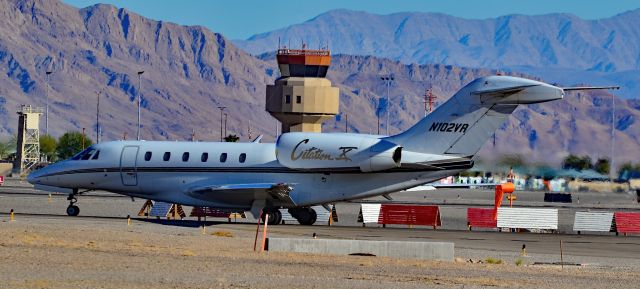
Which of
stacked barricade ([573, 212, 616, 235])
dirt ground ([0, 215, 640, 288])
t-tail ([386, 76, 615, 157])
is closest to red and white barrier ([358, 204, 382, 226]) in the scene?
t-tail ([386, 76, 615, 157])

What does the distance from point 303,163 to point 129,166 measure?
7.12m

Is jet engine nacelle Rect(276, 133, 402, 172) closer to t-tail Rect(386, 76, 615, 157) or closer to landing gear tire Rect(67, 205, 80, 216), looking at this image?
t-tail Rect(386, 76, 615, 157)

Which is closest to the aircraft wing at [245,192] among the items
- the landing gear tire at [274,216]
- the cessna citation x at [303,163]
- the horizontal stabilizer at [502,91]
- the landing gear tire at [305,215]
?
the cessna citation x at [303,163]

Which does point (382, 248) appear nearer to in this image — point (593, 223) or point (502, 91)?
point (502, 91)

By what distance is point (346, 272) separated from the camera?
2916 centimetres

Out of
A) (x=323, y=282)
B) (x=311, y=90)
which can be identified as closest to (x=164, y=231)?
(x=323, y=282)

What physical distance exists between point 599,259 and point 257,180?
1503 cm

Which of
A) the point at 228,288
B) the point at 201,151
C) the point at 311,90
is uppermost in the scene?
the point at 311,90

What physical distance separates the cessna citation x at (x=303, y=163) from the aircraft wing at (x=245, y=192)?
4 cm

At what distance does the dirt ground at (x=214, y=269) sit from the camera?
26.1m

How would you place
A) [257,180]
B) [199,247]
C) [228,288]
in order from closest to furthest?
[228,288] < [199,247] < [257,180]

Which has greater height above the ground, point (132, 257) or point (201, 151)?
point (201, 151)

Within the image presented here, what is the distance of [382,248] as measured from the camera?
1347 inches

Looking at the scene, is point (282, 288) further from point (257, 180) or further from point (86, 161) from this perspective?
point (86, 161)
